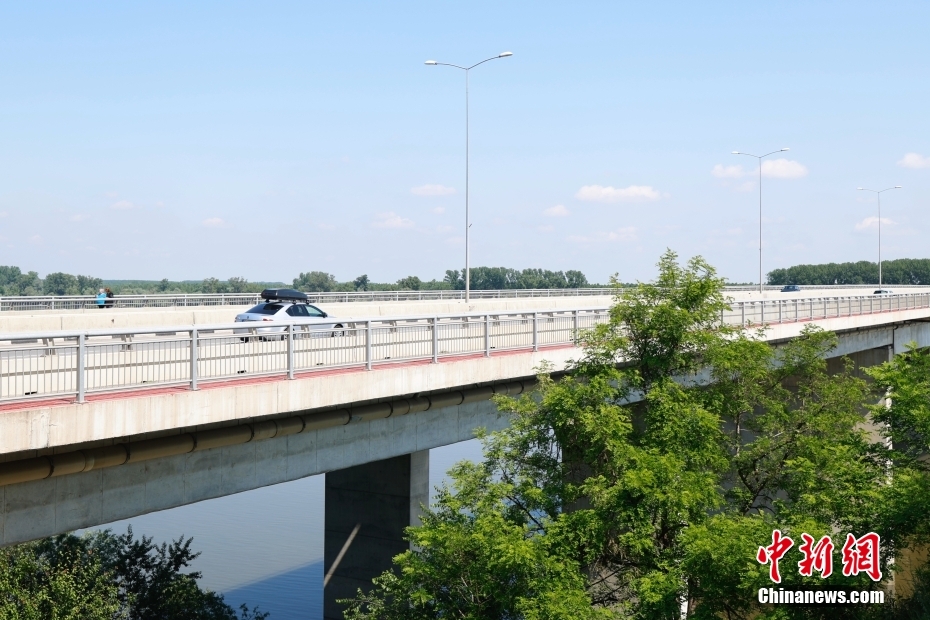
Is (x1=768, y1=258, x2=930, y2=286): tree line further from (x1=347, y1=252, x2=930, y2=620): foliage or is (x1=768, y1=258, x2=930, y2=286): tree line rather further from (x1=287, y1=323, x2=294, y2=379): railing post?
(x1=287, y1=323, x2=294, y2=379): railing post

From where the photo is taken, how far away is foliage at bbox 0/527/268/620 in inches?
890

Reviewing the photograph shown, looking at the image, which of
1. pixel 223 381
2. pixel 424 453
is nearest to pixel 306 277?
pixel 424 453

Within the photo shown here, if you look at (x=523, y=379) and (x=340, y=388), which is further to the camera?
(x=523, y=379)

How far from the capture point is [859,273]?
539 feet

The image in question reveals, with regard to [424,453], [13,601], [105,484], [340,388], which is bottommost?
[13,601]

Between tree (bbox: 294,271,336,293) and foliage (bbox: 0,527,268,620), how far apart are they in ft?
407

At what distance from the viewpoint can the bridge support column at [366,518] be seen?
80.9 feet

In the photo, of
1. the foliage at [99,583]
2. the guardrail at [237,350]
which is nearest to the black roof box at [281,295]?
the foliage at [99,583]

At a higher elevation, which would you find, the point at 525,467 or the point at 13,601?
the point at 525,467

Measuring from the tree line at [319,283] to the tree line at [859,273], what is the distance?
131 feet

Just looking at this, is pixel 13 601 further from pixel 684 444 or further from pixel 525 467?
pixel 684 444

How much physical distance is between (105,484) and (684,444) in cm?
1033

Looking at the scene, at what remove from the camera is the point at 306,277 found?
513ft

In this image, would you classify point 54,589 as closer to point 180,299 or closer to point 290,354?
point 290,354
